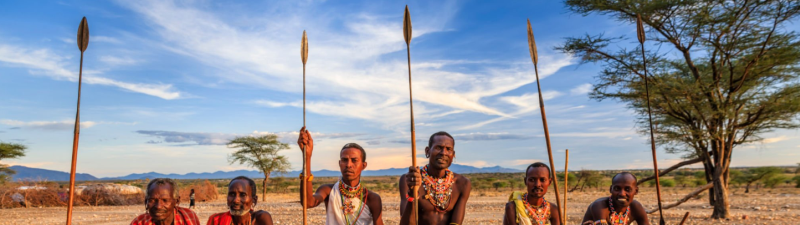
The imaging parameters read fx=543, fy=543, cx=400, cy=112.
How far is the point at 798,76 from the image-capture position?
16.5 m

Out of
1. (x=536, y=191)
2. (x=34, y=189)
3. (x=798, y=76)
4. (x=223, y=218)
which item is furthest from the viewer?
(x=34, y=189)

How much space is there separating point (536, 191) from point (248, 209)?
8.03 feet

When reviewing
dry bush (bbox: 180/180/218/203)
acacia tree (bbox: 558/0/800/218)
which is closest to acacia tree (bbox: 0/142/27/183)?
dry bush (bbox: 180/180/218/203)

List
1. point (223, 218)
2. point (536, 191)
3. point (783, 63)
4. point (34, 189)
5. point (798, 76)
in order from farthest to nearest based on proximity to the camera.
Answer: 1. point (34, 189)
2. point (798, 76)
3. point (783, 63)
4. point (536, 191)
5. point (223, 218)

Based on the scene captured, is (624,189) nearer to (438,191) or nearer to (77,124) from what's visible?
(438,191)

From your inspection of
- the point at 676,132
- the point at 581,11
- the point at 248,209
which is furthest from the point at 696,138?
the point at 248,209

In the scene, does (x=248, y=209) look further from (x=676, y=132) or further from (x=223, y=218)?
(x=676, y=132)

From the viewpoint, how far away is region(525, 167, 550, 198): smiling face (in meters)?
4.76

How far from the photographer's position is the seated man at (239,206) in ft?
13.0

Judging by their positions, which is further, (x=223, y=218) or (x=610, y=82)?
(x=610, y=82)

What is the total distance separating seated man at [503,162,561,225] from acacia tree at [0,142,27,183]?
35960 mm

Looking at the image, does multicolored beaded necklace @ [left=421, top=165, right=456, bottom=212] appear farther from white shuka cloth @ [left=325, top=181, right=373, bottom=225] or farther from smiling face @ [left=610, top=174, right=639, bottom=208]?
smiling face @ [left=610, top=174, right=639, bottom=208]

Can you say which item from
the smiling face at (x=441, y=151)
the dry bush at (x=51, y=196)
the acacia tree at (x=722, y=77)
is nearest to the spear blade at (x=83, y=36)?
the smiling face at (x=441, y=151)

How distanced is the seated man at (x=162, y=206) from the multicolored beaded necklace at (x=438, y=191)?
6.27 ft
